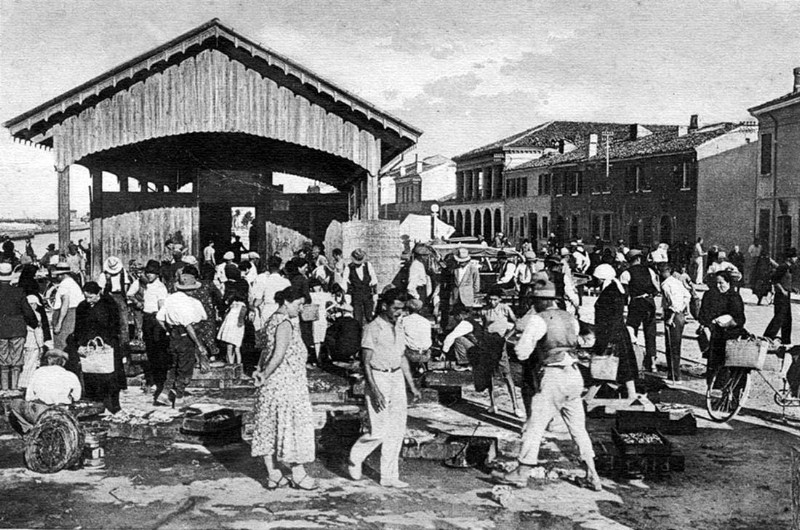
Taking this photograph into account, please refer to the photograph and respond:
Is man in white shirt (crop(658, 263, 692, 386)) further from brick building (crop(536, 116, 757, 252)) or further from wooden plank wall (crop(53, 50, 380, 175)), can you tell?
brick building (crop(536, 116, 757, 252))

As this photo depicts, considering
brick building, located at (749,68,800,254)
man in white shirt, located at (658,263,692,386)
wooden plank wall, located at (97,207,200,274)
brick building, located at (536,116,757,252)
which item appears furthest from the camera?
brick building, located at (536,116,757,252)

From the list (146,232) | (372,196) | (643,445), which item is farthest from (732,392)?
(146,232)

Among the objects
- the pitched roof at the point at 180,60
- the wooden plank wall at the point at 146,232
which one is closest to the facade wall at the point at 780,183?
the pitched roof at the point at 180,60

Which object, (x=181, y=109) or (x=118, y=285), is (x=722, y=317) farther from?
(x=181, y=109)

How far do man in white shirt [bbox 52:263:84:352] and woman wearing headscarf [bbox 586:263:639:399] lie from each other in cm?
680

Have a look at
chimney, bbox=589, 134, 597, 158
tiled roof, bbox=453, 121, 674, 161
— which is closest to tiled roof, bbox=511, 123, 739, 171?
chimney, bbox=589, 134, 597, 158

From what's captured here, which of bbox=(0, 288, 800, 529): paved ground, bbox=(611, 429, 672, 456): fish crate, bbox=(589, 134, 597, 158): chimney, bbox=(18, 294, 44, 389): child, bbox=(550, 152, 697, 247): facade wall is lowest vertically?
bbox=(0, 288, 800, 529): paved ground

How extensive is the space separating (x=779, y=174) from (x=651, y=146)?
13941 mm

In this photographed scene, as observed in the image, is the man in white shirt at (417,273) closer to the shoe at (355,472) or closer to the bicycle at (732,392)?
the bicycle at (732,392)

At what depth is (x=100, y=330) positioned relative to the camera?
9773 millimetres

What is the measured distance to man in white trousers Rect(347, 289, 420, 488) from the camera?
7.45m

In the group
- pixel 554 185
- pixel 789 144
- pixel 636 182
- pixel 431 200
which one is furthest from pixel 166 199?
pixel 431 200

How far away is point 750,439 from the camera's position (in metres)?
9.12

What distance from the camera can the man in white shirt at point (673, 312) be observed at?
12070mm
